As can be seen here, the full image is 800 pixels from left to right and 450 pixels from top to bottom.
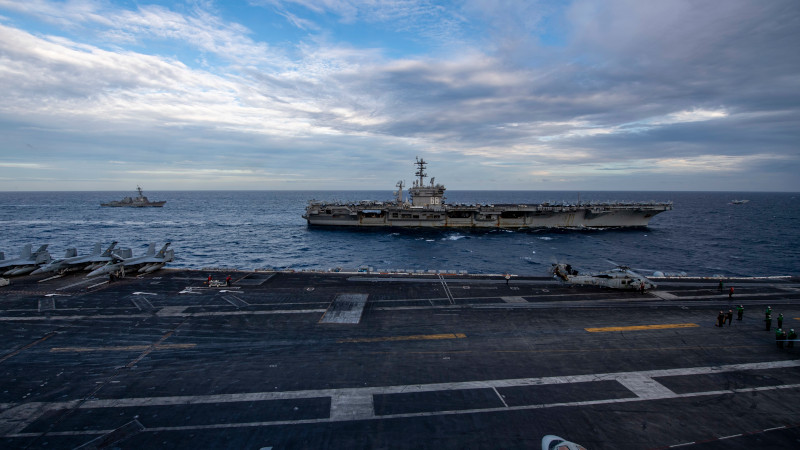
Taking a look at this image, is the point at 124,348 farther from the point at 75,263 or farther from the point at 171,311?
the point at 75,263

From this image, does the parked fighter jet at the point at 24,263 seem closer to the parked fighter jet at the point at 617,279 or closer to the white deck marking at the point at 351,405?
the white deck marking at the point at 351,405

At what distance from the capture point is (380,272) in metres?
32.0

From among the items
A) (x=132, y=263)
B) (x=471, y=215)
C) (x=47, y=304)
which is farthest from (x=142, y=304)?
→ (x=471, y=215)

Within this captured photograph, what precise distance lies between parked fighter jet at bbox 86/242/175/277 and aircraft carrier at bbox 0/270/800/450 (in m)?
3.96

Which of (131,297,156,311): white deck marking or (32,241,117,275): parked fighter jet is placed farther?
(32,241,117,275): parked fighter jet

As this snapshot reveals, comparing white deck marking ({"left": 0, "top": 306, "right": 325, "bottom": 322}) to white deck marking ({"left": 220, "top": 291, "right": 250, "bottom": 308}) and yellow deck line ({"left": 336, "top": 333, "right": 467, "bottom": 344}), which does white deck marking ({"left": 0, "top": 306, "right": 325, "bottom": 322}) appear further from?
yellow deck line ({"left": 336, "top": 333, "right": 467, "bottom": 344})

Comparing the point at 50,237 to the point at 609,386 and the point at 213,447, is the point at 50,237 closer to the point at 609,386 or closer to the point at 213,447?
the point at 213,447

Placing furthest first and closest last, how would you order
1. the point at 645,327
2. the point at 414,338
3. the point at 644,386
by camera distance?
1. the point at 645,327
2. the point at 414,338
3. the point at 644,386

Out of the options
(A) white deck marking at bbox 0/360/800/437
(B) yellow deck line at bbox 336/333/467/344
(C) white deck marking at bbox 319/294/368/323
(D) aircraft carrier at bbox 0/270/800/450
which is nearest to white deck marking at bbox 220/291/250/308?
(D) aircraft carrier at bbox 0/270/800/450

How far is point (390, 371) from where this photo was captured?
14.3 metres

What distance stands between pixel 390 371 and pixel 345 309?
8030mm

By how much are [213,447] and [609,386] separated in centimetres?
1300

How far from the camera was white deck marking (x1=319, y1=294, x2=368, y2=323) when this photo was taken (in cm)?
2008

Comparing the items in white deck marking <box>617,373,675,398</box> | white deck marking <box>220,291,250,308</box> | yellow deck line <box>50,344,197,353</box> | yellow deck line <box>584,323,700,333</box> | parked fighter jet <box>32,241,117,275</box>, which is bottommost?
yellow deck line <box>50,344,197,353</box>
